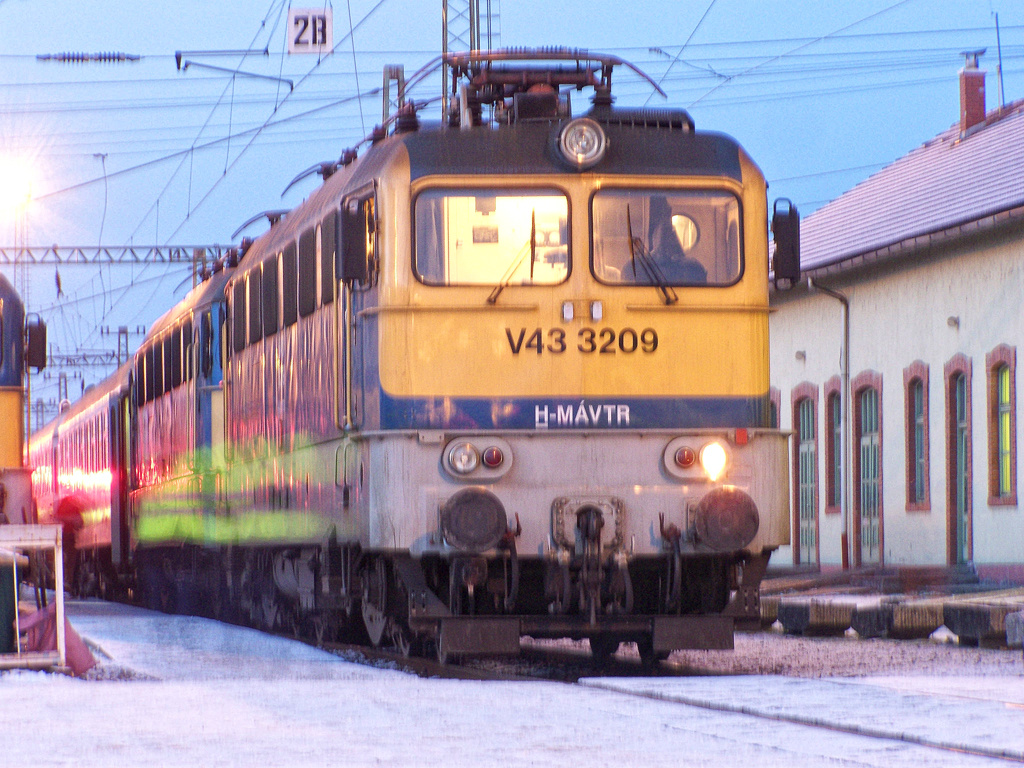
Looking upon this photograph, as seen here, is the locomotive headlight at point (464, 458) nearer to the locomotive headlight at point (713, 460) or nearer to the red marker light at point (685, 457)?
the red marker light at point (685, 457)

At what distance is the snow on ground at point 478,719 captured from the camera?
26.8ft

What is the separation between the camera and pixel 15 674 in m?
12.5

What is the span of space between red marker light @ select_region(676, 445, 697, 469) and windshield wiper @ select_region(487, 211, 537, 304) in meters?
1.46

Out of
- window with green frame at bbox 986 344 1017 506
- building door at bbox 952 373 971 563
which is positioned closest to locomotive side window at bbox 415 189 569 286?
window with green frame at bbox 986 344 1017 506

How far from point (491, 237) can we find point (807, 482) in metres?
19.9

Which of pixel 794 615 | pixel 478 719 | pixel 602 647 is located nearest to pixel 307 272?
pixel 602 647

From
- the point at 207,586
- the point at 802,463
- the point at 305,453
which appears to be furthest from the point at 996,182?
the point at 305,453

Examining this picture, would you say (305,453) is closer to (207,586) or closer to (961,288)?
(207,586)

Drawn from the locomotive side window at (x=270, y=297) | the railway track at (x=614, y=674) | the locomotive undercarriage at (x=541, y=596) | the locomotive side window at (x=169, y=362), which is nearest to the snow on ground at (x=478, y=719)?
the railway track at (x=614, y=674)

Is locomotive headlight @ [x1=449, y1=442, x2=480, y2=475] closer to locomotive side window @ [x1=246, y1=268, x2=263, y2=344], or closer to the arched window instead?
locomotive side window @ [x1=246, y1=268, x2=263, y2=344]

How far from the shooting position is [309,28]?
24.6 m

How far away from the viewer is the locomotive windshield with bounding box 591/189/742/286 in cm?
1292

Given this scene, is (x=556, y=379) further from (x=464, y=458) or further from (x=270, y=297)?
(x=270, y=297)

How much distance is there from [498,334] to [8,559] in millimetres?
3545
